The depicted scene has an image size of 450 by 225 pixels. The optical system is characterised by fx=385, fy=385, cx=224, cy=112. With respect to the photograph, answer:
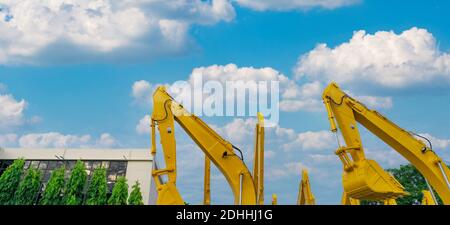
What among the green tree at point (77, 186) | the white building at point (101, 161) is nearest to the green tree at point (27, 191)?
the green tree at point (77, 186)

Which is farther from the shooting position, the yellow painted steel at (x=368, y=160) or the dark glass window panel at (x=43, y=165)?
the dark glass window panel at (x=43, y=165)

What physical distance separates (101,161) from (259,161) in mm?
28548

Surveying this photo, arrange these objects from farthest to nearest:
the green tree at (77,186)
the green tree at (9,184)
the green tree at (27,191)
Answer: the green tree at (9,184) < the green tree at (27,191) < the green tree at (77,186)

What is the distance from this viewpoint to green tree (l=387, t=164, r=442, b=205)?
→ 3666 centimetres

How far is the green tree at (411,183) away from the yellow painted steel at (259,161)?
27.5m

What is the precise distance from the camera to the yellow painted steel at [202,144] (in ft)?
43.8

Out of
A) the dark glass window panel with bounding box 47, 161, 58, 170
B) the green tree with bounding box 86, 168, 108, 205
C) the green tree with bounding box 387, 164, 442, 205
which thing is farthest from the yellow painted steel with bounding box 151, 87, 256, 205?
the dark glass window panel with bounding box 47, 161, 58, 170

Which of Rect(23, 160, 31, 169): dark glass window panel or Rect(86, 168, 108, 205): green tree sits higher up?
Rect(23, 160, 31, 169): dark glass window panel

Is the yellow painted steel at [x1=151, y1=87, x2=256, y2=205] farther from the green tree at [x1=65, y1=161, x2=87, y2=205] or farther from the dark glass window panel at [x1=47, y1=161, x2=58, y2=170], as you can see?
the dark glass window panel at [x1=47, y1=161, x2=58, y2=170]

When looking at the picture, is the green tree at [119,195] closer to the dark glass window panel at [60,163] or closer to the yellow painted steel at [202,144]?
the dark glass window panel at [60,163]

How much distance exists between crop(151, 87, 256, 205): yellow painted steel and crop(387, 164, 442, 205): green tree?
28464 millimetres
